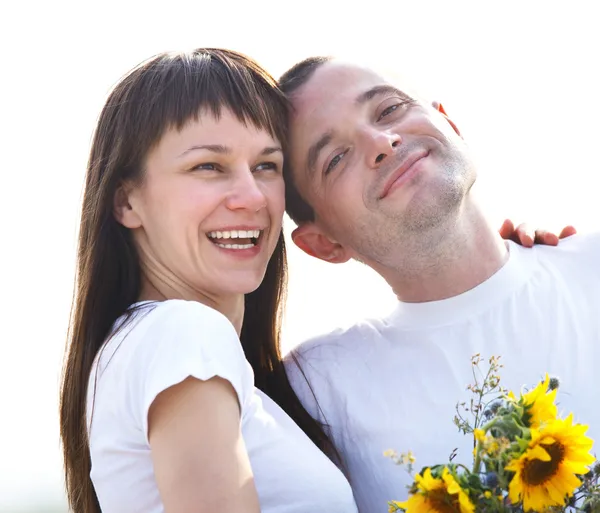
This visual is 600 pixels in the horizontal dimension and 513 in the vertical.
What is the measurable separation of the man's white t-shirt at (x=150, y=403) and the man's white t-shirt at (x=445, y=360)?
43 cm

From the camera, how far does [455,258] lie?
9.91 feet

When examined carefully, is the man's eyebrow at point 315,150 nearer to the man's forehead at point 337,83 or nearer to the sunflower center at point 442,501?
the man's forehead at point 337,83

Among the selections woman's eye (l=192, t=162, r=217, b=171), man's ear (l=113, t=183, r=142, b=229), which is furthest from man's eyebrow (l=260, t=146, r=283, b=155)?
man's ear (l=113, t=183, r=142, b=229)

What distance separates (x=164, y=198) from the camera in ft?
8.36

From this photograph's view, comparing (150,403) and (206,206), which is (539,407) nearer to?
(150,403)

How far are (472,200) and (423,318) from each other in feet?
1.52

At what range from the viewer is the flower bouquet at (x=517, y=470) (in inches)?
59.2

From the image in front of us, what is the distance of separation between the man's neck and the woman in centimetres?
57

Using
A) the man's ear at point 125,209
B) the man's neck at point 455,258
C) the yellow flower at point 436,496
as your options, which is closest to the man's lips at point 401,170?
the man's neck at point 455,258

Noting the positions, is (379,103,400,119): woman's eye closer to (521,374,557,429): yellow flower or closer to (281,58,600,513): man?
(281,58,600,513): man

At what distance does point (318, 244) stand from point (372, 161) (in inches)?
21.9

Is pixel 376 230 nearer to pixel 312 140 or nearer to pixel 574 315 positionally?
pixel 312 140

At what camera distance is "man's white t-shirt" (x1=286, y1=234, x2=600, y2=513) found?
2719mm

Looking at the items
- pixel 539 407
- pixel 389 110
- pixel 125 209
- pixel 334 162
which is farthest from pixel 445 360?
pixel 539 407
